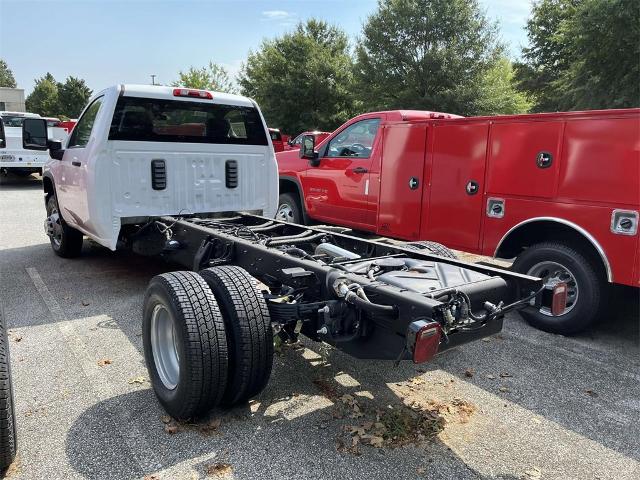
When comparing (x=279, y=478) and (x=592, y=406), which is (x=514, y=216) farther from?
(x=279, y=478)

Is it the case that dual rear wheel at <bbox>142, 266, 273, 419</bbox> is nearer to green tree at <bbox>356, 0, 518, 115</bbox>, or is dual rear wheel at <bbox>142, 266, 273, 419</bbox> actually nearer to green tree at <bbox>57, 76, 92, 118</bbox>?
green tree at <bbox>356, 0, 518, 115</bbox>

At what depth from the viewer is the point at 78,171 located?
18.4 ft

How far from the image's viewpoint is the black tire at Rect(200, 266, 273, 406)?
3.01m

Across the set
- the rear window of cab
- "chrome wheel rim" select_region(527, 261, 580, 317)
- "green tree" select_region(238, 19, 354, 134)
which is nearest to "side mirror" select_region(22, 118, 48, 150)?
the rear window of cab

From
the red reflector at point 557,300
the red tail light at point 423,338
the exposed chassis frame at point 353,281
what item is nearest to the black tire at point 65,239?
the exposed chassis frame at point 353,281

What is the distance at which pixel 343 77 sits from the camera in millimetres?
31688

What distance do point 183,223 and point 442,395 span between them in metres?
2.82

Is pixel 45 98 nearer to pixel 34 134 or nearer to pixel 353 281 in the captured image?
pixel 34 134

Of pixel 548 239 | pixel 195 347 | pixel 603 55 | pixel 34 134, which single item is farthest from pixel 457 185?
pixel 603 55

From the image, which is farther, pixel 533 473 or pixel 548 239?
pixel 548 239

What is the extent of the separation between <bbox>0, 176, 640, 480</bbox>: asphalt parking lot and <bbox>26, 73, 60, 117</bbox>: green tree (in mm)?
63373

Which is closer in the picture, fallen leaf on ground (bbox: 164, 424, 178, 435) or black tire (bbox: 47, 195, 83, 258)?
fallen leaf on ground (bbox: 164, 424, 178, 435)

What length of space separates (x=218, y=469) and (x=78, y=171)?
3.97 m

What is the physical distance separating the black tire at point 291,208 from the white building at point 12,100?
181 ft
